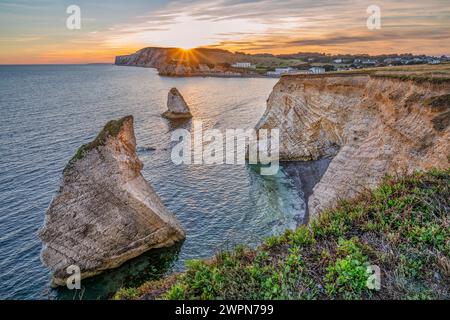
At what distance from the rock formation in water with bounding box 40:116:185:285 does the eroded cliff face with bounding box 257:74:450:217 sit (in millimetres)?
12353

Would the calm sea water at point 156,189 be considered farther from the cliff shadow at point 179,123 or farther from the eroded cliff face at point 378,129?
the eroded cliff face at point 378,129

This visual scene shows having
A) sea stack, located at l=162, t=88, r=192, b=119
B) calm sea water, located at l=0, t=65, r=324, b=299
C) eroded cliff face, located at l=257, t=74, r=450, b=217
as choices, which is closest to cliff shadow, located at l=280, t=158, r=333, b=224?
calm sea water, located at l=0, t=65, r=324, b=299

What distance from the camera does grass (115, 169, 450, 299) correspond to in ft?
26.6

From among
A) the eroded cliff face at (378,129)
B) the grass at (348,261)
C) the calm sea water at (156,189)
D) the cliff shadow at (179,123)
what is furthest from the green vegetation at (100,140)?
the cliff shadow at (179,123)

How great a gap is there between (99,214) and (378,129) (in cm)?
1933

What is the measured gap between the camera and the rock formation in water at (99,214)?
21844mm

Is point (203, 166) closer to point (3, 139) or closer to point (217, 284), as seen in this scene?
point (3, 139)

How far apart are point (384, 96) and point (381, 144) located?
146 inches

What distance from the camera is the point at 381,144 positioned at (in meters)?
22.9

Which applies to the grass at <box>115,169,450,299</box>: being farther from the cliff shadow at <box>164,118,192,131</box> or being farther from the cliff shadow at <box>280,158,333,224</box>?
the cliff shadow at <box>164,118,192,131</box>

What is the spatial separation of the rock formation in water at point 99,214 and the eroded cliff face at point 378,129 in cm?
1235

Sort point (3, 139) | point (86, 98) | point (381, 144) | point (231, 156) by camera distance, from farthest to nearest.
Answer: point (86, 98)
point (3, 139)
point (231, 156)
point (381, 144)

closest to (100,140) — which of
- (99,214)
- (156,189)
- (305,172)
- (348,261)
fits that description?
(99,214)

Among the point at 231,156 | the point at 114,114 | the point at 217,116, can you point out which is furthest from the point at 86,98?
the point at 231,156
